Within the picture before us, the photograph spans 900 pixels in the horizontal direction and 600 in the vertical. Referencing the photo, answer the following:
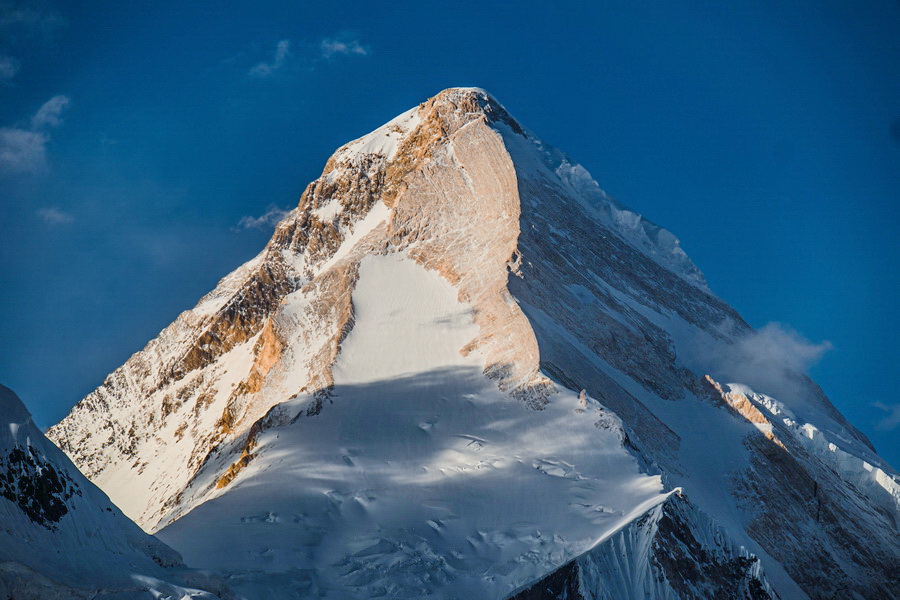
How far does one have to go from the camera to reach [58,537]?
124ft

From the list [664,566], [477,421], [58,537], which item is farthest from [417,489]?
[58,537]

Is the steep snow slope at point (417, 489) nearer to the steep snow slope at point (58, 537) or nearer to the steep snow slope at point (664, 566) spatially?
the steep snow slope at point (664, 566)

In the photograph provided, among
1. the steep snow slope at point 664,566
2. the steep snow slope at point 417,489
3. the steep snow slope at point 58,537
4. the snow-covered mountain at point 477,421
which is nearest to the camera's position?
the steep snow slope at point 58,537

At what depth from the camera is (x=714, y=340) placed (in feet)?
391

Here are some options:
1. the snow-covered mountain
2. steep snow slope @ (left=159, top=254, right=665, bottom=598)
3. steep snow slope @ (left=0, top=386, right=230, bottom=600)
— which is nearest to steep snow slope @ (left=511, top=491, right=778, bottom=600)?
the snow-covered mountain

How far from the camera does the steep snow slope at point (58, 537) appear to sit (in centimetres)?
3553

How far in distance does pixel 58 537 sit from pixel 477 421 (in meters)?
40.3

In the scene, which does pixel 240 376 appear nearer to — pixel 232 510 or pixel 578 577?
pixel 232 510

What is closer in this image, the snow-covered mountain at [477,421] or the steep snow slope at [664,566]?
the steep snow slope at [664,566]

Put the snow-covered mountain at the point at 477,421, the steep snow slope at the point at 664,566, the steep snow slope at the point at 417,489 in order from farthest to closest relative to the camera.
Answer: the snow-covered mountain at the point at 477,421 → the steep snow slope at the point at 417,489 → the steep snow slope at the point at 664,566

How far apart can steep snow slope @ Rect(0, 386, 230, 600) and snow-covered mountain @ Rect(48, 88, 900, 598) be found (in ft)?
28.8

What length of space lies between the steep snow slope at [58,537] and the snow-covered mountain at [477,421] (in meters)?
8.79

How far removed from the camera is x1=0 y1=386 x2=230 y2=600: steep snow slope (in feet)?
117

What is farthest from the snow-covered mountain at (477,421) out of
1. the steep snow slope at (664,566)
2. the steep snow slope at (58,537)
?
the steep snow slope at (58,537)
